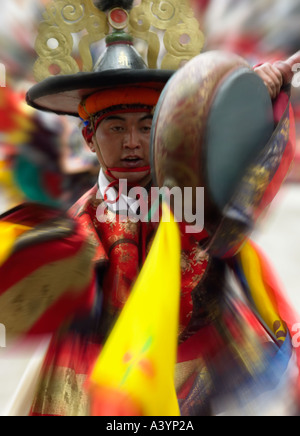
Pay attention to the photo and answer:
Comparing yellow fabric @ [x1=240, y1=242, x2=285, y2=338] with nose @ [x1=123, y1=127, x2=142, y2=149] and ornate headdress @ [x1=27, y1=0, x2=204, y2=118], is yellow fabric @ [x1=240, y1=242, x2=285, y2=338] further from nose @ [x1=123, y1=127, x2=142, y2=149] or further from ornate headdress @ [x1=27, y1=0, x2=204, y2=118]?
ornate headdress @ [x1=27, y1=0, x2=204, y2=118]

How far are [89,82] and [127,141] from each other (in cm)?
15

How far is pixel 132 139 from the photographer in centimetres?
118

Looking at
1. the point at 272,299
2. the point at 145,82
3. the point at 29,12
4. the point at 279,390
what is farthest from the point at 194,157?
the point at 29,12


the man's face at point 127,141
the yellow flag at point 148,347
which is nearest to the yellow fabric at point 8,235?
the yellow flag at point 148,347

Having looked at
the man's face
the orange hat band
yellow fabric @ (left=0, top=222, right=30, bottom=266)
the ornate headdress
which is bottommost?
yellow fabric @ (left=0, top=222, right=30, bottom=266)

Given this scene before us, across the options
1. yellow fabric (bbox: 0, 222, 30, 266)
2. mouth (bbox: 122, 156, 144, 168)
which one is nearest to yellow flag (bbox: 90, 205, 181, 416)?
yellow fabric (bbox: 0, 222, 30, 266)

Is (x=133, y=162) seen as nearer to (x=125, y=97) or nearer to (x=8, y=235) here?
(x=125, y=97)

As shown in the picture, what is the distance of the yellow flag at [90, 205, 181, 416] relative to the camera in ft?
2.51

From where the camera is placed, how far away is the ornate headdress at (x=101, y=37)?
1.26 m

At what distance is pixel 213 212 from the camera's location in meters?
0.90

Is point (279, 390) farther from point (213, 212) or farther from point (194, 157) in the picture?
point (194, 157)

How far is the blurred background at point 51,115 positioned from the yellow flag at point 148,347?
12.0 inches

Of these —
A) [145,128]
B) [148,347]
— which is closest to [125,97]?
[145,128]

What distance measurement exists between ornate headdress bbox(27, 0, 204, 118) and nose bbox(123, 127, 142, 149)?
0.11 metres
